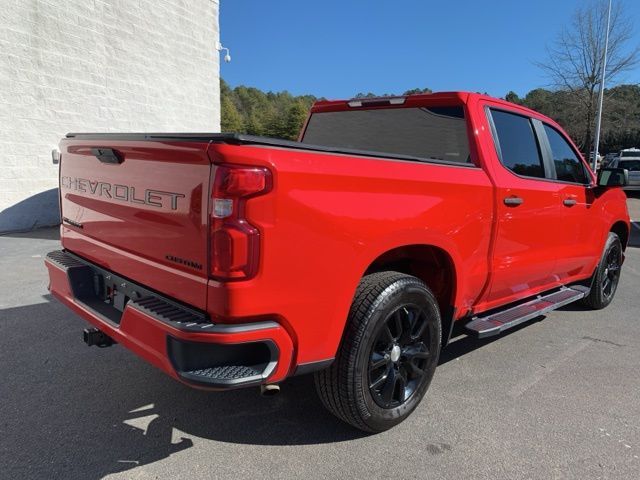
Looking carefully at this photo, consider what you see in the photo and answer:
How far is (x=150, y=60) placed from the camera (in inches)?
465

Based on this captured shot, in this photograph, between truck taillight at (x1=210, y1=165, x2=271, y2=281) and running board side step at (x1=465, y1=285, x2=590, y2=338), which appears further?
running board side step at (x1=465, y1=285, x2=590, y2=338)

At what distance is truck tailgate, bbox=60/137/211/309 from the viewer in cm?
221

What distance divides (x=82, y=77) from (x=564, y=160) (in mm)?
9432

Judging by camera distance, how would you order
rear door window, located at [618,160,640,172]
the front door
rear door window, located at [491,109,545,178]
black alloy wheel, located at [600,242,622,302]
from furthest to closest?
rear door window, located at [618,160,640,172] → black alloy wheel, located at [600,242,622,302] → rear door window, located at [491,109,545,178] → the front door

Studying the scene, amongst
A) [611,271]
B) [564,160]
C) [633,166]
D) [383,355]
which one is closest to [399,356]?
[383,355]

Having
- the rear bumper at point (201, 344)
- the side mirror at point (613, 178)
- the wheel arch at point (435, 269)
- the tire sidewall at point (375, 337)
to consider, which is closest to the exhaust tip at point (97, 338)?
the rear bumper at point (201, 344)

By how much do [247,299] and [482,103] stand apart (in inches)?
97.6

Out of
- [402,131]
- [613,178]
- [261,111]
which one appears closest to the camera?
[402,131]

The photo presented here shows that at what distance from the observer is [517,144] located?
390 centimetres

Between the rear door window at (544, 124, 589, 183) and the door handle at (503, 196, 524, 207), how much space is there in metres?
0.95

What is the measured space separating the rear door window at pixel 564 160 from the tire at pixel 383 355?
2.19 metres

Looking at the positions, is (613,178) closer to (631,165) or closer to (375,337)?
(375,337)

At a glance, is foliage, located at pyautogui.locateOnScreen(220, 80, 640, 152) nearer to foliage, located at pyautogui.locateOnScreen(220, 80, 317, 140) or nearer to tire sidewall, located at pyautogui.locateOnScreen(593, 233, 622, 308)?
foliage, located at pyautogui.locateOnScreen(220, 80, 317, 140)

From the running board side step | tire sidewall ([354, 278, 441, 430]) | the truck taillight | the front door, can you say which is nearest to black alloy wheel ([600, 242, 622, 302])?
the running board side step
